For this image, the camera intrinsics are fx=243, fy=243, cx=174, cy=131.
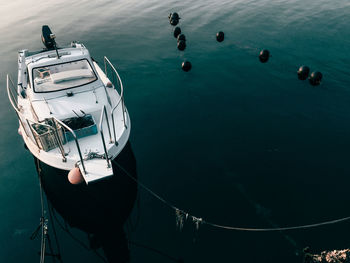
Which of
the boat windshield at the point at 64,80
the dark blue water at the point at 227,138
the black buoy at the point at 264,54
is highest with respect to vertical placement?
the boat windshield at the point at 64,80

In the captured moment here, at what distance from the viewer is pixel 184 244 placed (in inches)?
367

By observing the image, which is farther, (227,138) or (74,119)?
(227,138)

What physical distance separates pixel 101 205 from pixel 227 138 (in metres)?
7.64

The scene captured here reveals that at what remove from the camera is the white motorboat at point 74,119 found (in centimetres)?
928

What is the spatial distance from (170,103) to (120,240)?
393 inches

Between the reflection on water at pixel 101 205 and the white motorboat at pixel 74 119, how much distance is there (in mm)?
864

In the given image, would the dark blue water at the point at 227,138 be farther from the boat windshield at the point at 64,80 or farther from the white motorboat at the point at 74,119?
the boat windshield at the point at 64,80

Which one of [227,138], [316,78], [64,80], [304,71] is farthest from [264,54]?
[64,80]

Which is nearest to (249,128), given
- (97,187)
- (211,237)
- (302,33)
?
(211,237)

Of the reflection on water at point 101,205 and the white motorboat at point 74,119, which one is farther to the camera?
the reflection on water at point 101,205

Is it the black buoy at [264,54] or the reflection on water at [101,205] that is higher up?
the black buoy at [264,54]

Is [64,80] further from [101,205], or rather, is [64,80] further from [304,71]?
[304,71]

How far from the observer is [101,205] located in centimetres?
1008

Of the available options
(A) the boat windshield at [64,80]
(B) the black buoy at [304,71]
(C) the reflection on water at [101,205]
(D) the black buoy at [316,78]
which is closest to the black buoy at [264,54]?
(B) the black buoy at [304,71]
